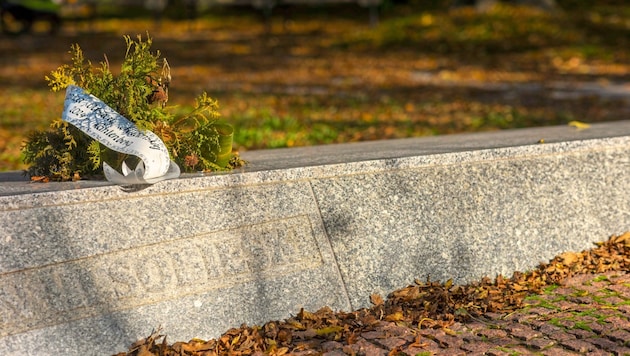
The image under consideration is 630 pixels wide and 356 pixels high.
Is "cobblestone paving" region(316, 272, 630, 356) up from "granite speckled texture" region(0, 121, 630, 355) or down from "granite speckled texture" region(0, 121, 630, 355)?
down

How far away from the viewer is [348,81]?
13.9 m

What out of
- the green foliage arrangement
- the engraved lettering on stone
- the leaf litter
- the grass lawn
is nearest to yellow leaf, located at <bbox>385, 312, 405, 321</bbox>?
the leaf litter

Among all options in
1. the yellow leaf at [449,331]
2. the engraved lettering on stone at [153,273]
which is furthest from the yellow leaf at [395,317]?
the engraved lettering on stone at [153,273]

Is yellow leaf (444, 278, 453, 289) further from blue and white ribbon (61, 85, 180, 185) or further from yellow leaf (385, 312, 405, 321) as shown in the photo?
blue and white ribbon (61, 85, 180, 185)

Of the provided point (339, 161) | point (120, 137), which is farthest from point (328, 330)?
point (120, 137)

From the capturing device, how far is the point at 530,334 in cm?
391

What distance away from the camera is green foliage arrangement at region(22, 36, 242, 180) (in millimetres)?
4344

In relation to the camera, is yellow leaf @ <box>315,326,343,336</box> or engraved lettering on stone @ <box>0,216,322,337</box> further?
yellow leaf @ <box>315,326,343,336</box>

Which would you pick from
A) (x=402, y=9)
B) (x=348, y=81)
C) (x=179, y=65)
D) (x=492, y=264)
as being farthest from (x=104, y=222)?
(x=402, y=9)

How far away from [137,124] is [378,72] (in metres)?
10.9

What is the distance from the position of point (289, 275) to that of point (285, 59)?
1350cm

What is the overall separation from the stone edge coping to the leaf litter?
0.61 metres

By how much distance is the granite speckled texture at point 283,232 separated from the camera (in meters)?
3.73

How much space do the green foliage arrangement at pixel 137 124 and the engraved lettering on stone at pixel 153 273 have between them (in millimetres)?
472
